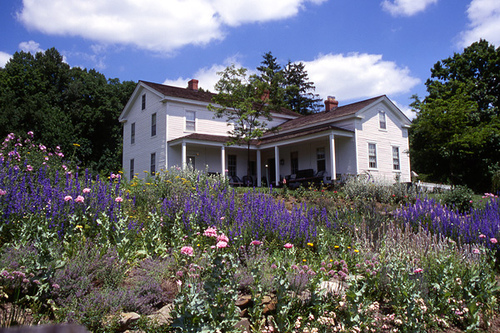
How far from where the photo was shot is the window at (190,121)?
76.0 feet

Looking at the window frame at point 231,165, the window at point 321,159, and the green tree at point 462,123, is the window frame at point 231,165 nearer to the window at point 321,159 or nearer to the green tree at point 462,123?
the window at point 321,159

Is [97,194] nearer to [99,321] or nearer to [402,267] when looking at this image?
[99,321]

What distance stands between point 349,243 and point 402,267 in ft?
5.73

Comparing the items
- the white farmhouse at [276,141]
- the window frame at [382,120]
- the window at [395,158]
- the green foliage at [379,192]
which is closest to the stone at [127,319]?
the green foliage at [379,192]

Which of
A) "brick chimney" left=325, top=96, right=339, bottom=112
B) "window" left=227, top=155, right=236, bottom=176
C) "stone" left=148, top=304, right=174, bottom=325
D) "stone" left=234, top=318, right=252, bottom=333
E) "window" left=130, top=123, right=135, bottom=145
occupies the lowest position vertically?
"stone" left=234, top=318, right=252, bottom=333

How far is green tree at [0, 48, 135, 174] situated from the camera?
3481 cm

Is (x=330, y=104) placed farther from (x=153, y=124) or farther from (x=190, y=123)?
(x=153, y=124)

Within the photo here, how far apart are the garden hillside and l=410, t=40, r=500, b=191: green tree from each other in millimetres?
15555

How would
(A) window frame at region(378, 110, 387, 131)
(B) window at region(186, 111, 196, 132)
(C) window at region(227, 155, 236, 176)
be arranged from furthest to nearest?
(C) window at region(227, 155, 236, 176)
(A) window frame at region(378, 110, 387, 131)
(B) window at region(186, 111, 196, 132)

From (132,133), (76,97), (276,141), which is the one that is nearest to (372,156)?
(276,141)

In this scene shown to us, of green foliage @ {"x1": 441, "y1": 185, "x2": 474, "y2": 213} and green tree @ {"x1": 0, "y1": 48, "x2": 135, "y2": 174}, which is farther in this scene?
green tree @ {"x1": 0, "y1": 48, "x2": 135, "y2": 174}

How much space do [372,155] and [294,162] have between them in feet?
16.7

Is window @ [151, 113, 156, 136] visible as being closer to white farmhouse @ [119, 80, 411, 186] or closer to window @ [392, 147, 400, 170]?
white farmhouse @ [119, 80, 411, 186]

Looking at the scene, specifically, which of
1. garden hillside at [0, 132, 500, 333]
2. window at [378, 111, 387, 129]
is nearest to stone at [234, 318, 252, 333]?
garden hillside at [0, 132, 500, 333]
